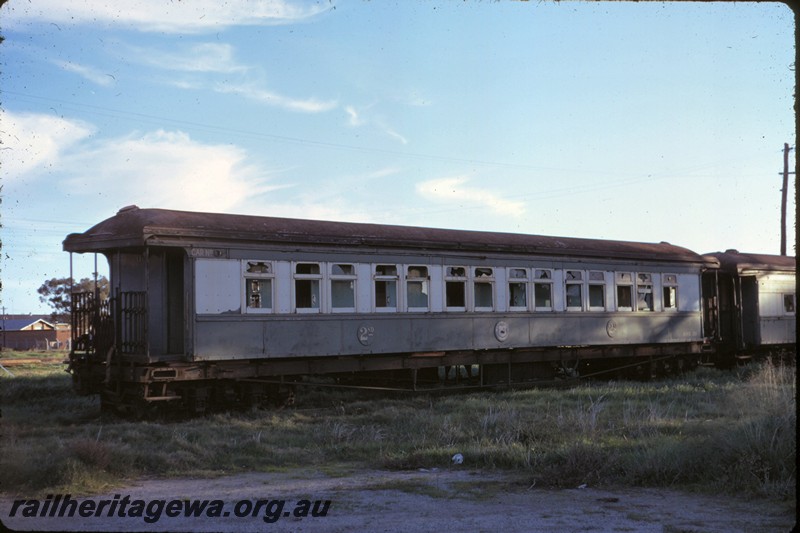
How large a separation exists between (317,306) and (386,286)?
5.39 ft

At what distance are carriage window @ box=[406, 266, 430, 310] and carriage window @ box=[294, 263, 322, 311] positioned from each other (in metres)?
2.08

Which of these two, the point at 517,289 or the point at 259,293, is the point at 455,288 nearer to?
the point at 517,289

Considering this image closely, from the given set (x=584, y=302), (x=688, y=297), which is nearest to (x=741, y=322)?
(x=688, y=297)

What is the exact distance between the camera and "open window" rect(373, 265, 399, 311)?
50.2ft

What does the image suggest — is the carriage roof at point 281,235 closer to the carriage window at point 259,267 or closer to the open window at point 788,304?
the carriage window at point 259,267

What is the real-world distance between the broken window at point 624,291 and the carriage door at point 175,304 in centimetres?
1085

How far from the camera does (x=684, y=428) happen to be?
10.5m

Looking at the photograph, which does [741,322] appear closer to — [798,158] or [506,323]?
[506,323]

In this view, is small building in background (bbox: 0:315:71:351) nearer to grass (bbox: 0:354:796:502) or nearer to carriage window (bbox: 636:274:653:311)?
carriage window (bbox: 636:274:653:311)

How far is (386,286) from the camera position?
15.5 metres

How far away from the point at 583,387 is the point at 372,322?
5.65 m

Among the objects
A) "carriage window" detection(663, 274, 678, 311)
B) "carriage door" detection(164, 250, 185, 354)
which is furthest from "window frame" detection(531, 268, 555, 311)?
"carriage door" detection(164, 250, 185, 354)

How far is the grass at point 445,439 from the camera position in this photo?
312 inches

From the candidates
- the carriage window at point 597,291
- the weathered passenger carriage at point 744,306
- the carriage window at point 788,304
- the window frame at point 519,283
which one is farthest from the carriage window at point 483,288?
the carriage window at point 788,304
